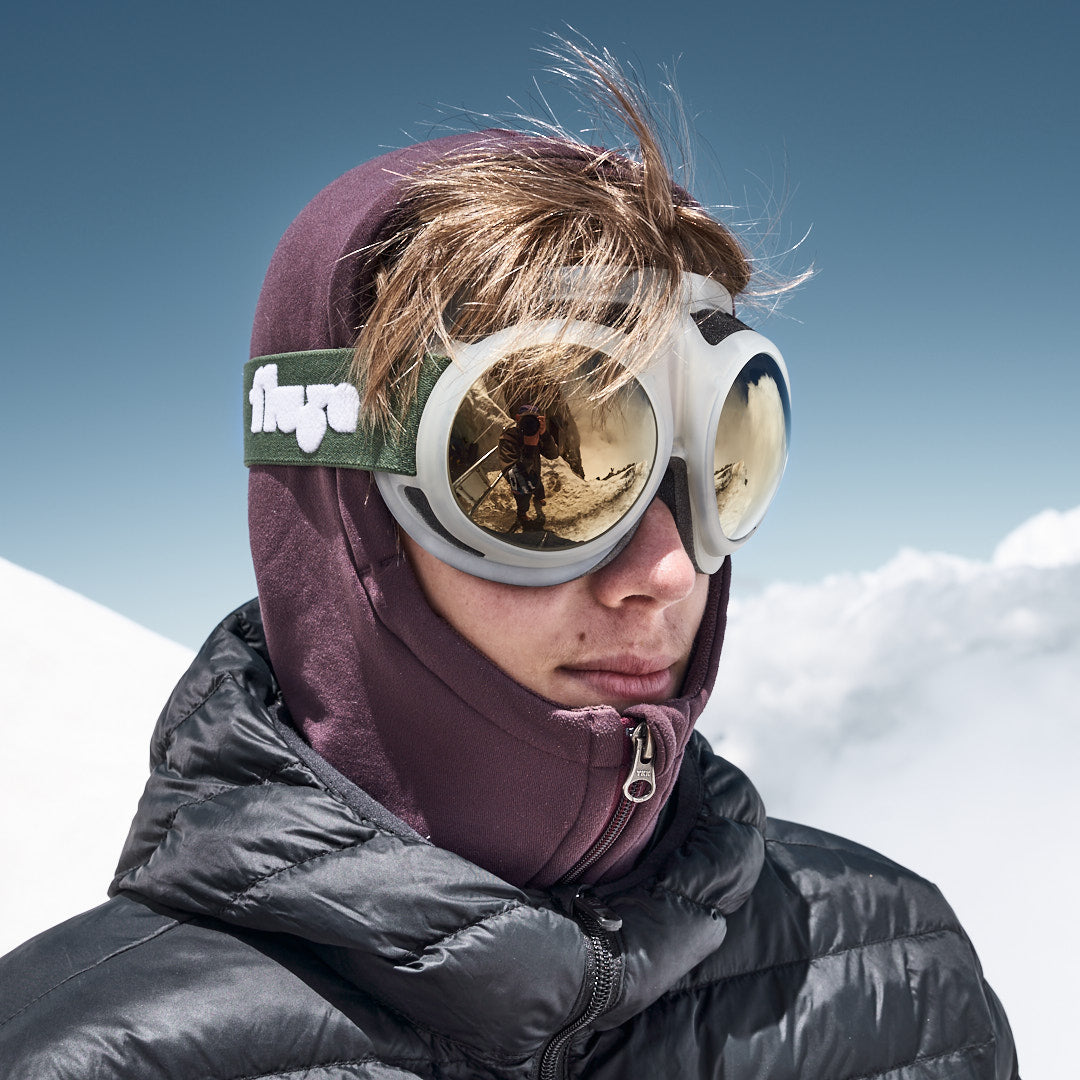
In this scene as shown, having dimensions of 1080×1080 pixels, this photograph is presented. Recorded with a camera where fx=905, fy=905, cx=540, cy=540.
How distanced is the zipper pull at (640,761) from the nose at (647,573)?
17 cm

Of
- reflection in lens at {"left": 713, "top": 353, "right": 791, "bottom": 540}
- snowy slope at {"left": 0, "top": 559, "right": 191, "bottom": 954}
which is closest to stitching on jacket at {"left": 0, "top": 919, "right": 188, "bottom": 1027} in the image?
reflection in lens at {"left": 713, "top": 353, "right": 791, "bottom": 540}

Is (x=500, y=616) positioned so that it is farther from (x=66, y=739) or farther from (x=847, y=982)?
(x=66, y=739)

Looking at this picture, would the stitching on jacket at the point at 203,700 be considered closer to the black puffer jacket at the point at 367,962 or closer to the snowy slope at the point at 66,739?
the black puffer jacket at the point at 367,962

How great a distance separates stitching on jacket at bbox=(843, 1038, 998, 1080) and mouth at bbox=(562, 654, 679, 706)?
0.69m

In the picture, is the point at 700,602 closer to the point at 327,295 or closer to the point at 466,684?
the point at 466,684

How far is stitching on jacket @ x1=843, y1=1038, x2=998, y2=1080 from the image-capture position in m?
1.38

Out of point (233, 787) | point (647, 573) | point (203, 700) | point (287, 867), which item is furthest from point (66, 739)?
point (647, 573)

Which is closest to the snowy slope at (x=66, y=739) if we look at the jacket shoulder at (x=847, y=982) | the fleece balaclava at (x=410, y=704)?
the fleece balaclava at (x=410, y=704)

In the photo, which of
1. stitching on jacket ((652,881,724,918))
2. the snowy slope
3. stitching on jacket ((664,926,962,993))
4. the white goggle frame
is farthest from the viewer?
the snowy slope

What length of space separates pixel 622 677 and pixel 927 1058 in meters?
0.83

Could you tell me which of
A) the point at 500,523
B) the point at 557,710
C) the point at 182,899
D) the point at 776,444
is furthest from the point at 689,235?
the point at 182,899

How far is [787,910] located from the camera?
5.02 ft

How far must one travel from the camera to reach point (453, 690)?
3.79ft

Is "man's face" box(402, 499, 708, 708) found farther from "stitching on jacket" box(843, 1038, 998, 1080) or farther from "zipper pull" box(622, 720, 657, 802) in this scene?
"stitching on jacket" box(843, 1038, 998, 1080)
